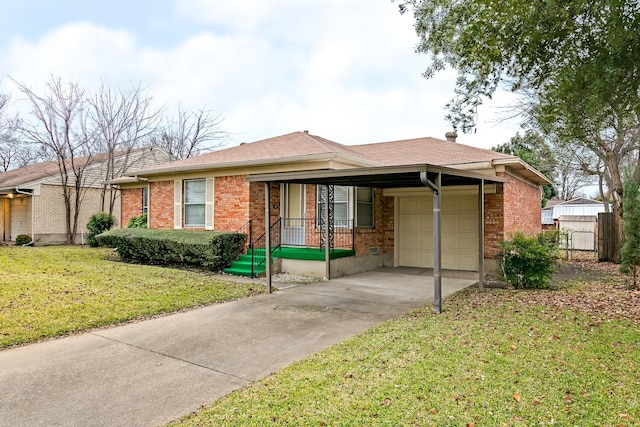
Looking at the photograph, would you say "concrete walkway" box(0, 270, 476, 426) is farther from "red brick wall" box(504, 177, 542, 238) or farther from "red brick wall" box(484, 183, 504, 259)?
"red brick wall" box(504, 177, 542, 238)

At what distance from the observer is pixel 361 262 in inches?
458

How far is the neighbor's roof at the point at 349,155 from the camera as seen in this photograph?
1085 cm

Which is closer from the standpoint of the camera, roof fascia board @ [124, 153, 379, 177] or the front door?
roof fascia board @ [124, 153, 379, 177]

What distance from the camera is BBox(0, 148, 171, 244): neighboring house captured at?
1830 centimetres

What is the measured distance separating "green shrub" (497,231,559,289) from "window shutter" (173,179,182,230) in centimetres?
955

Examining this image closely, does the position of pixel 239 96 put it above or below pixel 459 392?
above

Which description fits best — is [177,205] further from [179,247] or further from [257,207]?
[257,207]

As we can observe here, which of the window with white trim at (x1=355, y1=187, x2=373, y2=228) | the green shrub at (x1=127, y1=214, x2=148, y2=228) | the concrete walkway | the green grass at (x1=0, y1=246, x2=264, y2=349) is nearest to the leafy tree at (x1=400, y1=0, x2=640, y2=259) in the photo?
the concrete walkway

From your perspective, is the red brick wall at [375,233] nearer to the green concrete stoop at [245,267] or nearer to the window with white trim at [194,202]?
the green concrete stoop at [245,267]

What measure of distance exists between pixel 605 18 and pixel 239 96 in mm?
18568

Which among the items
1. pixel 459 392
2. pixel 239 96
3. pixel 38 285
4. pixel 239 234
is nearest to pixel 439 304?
pixel 459 392

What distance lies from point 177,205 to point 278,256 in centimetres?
449

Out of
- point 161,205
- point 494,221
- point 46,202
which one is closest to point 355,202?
point 494,221

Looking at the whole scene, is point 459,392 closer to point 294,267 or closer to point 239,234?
point 294,267
